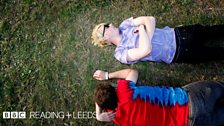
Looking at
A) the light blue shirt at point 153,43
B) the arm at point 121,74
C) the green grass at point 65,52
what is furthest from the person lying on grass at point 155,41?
the green grass at point 65,52

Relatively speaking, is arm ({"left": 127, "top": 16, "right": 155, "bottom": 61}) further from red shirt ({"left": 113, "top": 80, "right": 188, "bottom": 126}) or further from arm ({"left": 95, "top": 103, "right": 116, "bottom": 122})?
arm ({"left": 95, "top": 103, "right": 116, "bottom": 122})

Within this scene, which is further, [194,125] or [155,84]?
[155,84]

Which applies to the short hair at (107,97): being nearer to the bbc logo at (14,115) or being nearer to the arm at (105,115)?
the arm at (105,115)

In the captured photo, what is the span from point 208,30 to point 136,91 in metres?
0.96

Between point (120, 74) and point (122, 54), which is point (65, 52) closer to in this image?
point (120, 74)

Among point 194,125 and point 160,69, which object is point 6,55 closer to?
point 160,69

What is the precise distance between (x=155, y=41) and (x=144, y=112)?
2.29 ft

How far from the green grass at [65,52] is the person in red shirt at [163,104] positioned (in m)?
0.67

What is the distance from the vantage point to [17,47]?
14.5 feet

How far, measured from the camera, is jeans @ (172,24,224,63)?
12.0 feet

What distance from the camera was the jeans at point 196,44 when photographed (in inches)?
144

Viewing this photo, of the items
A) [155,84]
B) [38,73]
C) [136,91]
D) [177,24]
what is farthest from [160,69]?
[38,73]

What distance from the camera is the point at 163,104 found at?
3.30 meters

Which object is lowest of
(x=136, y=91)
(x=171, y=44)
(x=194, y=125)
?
(x=194, y=125)
